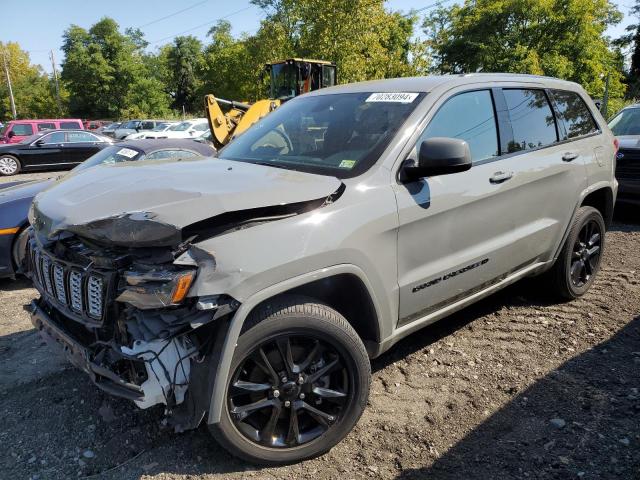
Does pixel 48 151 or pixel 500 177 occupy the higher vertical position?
pixel 500 177

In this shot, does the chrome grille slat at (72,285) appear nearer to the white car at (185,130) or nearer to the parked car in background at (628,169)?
the parked car in background at (628,169)

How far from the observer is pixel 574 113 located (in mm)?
4273

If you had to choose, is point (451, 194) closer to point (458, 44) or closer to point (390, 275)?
point (390, 275)

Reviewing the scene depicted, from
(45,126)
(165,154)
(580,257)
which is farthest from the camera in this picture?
(45,126)

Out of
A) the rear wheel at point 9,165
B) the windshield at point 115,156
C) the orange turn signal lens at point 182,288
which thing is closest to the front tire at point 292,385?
the orange turn signal lens at point 182,288

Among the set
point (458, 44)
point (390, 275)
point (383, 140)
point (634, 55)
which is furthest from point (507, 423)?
point (634, 55)

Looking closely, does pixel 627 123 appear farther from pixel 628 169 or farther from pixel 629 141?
pixel 628 169

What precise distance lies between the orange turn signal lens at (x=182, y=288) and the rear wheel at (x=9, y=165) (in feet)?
53.0

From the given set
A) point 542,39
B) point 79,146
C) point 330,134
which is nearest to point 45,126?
point 79,146

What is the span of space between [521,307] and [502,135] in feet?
5.45

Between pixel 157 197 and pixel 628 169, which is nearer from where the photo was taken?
pixel 157 197

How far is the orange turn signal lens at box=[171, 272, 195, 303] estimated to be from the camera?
206 centimetres

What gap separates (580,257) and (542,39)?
3372 centimetres

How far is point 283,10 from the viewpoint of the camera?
95.4ft
